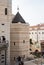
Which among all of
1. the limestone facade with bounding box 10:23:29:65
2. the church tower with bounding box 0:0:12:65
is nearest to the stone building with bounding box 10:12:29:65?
the limestone facade with bounding box 10:23:29:65

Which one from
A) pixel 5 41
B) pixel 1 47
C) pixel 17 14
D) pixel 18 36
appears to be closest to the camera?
pixel 1 47

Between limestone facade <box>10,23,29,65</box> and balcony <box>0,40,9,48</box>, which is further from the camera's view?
limestone facade <box>10,23,29,65</box>

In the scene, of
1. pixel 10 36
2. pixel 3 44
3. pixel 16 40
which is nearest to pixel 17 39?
pixel 16 40

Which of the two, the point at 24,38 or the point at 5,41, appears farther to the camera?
the point at 24,38

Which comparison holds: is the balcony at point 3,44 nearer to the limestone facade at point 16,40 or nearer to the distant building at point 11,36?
the distant building at point 11,36

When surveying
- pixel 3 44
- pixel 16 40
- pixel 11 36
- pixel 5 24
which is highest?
pixel 5 24

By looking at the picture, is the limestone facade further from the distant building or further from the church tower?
the church tower

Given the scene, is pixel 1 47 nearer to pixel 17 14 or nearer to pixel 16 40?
pixel 16 40

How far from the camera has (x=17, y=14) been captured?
27.8 meters

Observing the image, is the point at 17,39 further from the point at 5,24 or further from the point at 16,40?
the point at 5,24

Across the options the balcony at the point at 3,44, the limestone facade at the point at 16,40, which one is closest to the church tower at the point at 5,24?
the balcony at the point at 3,44

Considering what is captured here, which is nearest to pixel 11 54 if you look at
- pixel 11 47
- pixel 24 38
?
pixel 11 47

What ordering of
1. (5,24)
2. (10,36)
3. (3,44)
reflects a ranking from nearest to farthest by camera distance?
1. (3,44)
2. (5,24)
3. (10,36)

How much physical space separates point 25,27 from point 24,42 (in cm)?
174
